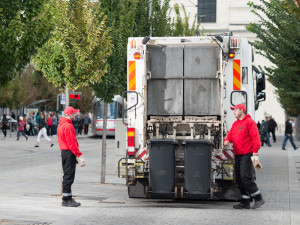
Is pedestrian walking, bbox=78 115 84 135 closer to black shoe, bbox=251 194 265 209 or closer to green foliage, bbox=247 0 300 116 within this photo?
green foliage, bbox=247 0 300 116

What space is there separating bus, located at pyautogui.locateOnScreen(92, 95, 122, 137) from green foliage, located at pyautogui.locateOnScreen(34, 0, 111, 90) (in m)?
26.9

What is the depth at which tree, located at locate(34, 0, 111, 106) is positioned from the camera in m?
13.8

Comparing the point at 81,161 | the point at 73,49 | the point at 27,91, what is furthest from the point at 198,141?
the point at 27,91

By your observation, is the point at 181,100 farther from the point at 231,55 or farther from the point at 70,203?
the point at 70,203

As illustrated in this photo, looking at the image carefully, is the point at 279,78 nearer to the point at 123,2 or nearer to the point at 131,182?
the point at 123,2

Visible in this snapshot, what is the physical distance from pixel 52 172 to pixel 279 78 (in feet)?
22.6

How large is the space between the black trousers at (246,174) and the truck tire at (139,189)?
1667mm

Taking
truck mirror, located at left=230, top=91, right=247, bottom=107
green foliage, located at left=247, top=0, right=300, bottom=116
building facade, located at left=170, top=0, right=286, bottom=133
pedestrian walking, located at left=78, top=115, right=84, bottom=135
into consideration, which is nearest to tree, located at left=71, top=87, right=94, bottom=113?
pedestrian walking, located at left=78, top=115, right=84, bottom=135

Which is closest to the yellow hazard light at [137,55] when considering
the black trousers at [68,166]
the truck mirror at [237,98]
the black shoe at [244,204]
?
the truck mirror at [237,98]

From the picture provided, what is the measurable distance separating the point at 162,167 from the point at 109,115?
3158 cm

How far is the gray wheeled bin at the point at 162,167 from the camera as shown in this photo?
11.0 m

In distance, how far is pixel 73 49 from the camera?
13.9 m

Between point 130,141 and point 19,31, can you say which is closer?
point 19,31

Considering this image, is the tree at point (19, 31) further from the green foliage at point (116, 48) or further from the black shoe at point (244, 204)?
the green foliage at point (116, 48)
